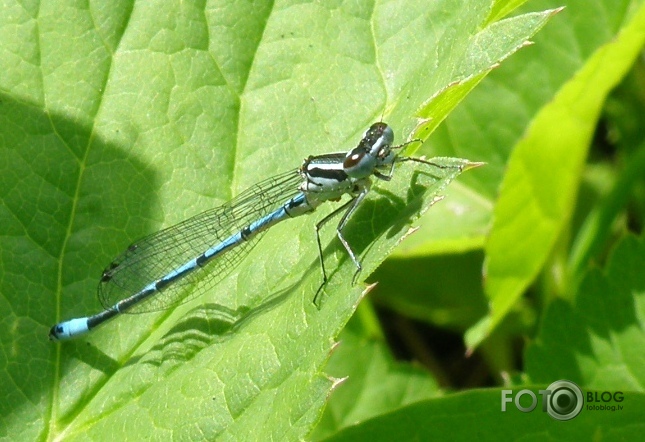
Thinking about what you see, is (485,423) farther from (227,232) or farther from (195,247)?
(195,247)

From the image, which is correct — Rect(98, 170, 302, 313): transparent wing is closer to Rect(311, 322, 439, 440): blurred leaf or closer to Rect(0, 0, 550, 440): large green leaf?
Rect(0, 0, 550, 440): large green leaf

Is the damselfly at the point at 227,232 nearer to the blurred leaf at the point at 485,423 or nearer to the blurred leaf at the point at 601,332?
the blurred leaf at the point at 485,423

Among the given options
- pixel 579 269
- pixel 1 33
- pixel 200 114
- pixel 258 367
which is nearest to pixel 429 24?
pixel 200 114

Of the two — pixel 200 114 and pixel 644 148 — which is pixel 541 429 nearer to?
pixel 200 114

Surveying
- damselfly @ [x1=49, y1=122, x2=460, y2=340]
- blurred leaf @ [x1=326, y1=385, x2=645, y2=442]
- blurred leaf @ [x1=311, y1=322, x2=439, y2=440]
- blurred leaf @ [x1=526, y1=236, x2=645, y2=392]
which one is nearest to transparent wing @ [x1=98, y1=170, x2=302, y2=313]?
damselfly @ [x1=49, y1=122, x2=460, y2=340]

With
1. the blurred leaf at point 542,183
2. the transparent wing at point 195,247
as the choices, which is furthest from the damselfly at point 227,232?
the blurred leaf at point 542,183
